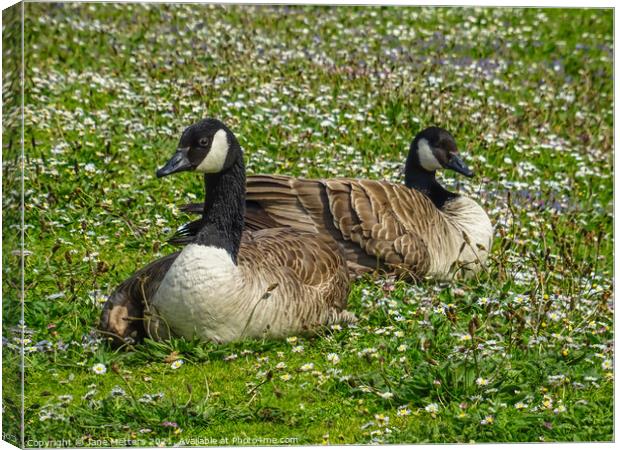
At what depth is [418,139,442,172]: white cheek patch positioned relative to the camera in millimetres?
10712

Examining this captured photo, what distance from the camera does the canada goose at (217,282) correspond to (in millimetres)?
8227

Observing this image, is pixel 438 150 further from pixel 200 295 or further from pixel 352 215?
pixel 200 295

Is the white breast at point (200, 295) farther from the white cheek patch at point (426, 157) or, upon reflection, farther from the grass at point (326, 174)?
the white cheek patch at point (426, 157)

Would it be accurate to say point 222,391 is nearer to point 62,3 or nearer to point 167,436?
point 167,436

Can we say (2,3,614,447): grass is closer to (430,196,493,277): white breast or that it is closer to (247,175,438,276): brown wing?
(430,196,493,277): white breast

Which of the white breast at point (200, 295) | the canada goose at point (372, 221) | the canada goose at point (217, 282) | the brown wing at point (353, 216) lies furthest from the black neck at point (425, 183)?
the white breast at point (200, 295)

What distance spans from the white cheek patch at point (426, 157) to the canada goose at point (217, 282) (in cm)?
221

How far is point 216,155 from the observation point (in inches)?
328

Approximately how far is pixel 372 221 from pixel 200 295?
8.01 ft

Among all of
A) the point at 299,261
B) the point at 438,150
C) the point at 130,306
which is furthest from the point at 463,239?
the point at 130,306

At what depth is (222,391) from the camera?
7.99 meters

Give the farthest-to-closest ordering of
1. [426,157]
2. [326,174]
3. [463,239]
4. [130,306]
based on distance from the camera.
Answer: [326,174]
[426,157]
[463,239]
[130,306]

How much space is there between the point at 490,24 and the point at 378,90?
1275 millimetres

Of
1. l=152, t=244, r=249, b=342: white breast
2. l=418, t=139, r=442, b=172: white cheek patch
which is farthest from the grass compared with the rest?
l=418, t=139, r=442, b=172: white cheek patch
